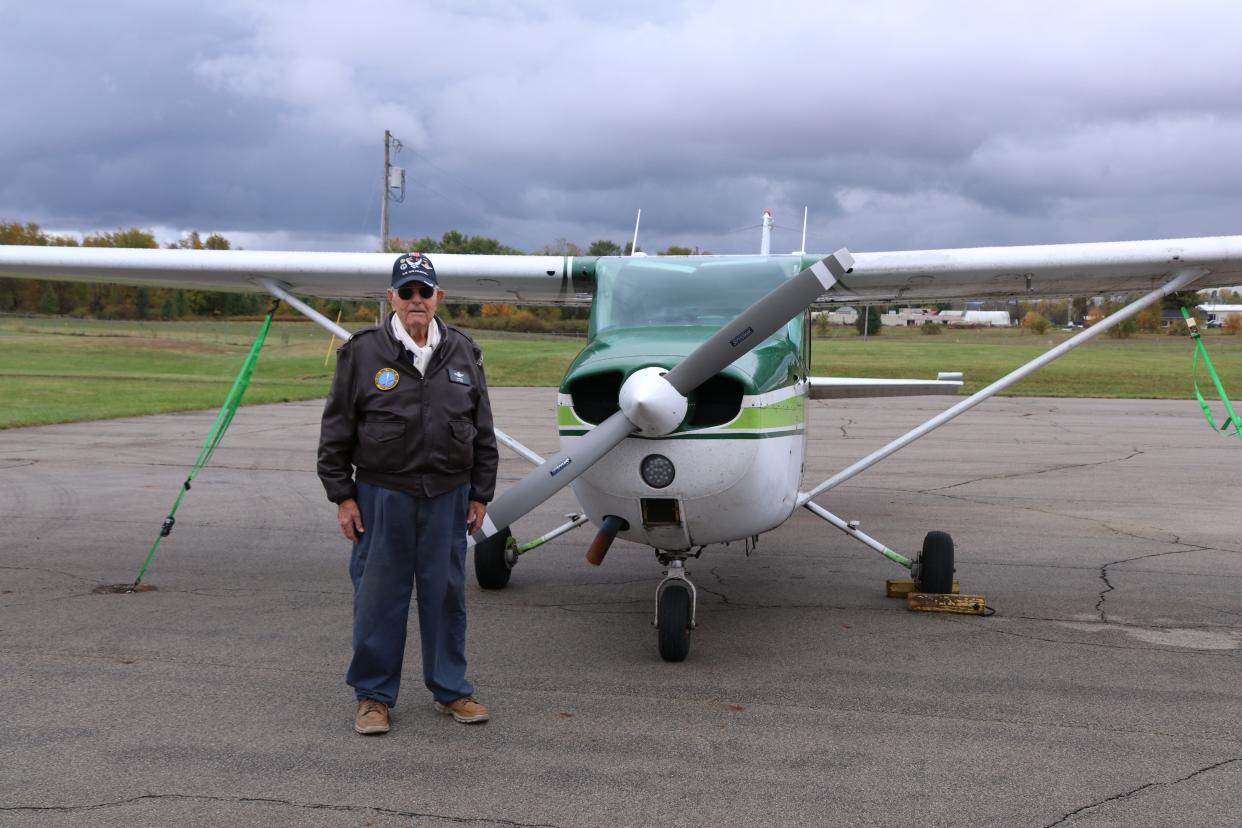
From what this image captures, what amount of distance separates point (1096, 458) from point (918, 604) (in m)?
10.9

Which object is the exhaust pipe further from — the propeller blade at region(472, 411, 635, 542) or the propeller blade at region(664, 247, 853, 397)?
the propeller blade at region(664, 247, 853, 397)

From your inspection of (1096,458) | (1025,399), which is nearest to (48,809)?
(1096,458)

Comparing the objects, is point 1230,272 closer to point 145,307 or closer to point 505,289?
point 505,289

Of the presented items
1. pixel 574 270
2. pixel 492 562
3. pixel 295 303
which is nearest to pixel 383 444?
pixel 492 562

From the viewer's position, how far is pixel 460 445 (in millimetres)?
4594

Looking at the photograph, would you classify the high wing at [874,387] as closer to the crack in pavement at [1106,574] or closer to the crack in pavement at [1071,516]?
the crack in pavement at [1106,574]

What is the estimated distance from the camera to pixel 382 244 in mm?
35219

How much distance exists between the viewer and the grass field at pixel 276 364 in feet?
85.3

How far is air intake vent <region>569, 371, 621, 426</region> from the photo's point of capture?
5.32m

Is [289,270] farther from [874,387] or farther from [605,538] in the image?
[874,387]

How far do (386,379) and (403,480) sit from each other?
1.39 ft

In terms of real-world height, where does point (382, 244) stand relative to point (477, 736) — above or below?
above

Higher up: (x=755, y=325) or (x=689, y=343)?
(x=755, y=325)

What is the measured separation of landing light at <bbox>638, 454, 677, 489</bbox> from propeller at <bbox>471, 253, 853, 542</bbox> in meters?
0.14
